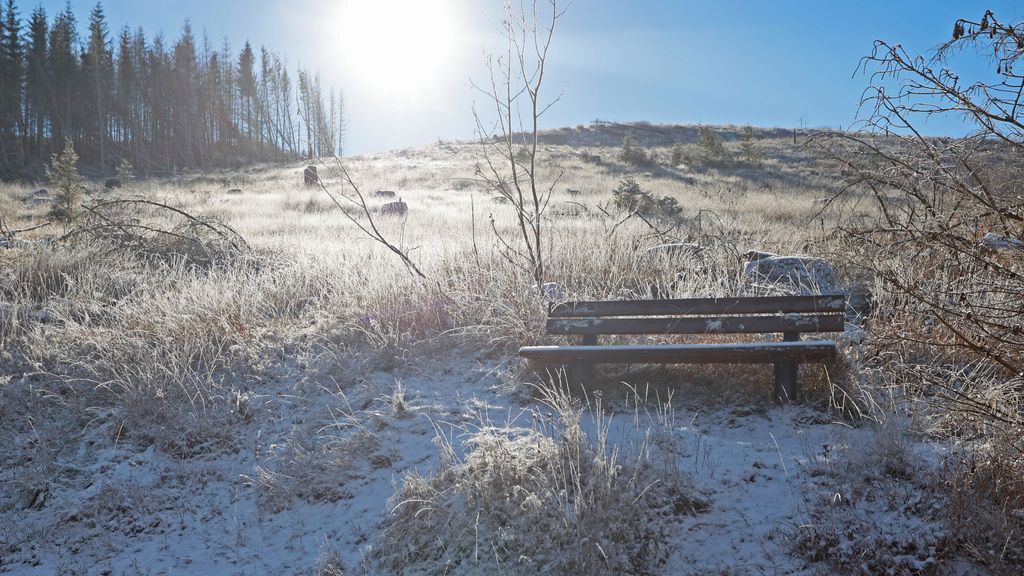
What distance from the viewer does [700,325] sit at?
4.43 metres

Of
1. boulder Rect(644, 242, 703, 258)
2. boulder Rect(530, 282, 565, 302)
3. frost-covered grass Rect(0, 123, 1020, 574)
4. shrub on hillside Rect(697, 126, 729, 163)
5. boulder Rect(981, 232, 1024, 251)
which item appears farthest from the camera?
shrub on hillside Rect(697, 126, 729, 163)

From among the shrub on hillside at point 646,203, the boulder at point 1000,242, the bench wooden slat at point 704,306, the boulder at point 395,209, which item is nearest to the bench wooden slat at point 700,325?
the bench wooden slat at point 704,306

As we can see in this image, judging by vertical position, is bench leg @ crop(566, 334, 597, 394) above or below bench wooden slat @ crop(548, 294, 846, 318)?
below

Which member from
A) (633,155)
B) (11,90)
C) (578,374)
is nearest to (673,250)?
(578,374)

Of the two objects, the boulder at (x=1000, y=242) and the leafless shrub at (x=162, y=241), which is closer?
the boulder at (x=1000, y=242)

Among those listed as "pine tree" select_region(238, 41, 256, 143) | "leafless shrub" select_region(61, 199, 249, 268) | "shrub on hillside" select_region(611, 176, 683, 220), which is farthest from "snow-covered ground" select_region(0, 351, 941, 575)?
"pine tree" select_region(238, 41, 256, 143)

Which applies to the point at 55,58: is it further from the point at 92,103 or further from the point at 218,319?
the point at 218,319

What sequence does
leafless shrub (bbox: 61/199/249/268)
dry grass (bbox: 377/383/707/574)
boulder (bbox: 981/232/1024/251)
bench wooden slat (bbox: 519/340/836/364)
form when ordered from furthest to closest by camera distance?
leafless shrub (bbox: 61/199/249/268) < bench wooden slat (bbox: 519/340/836/364) < dry grass (bbox: 377/383/707/574) < boulder (bbox: 981/232/1024/251)

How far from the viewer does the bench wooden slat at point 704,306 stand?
4395mm

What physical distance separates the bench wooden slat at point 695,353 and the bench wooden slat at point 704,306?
0.41 m

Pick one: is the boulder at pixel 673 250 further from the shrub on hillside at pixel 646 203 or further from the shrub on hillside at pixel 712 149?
the shrub on hillside at pixel 712 149

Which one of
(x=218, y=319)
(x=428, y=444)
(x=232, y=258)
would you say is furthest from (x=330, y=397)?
(x=232, y=258)

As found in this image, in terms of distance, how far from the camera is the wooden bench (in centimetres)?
403

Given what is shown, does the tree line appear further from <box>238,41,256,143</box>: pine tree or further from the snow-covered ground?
the snow-covered ground
